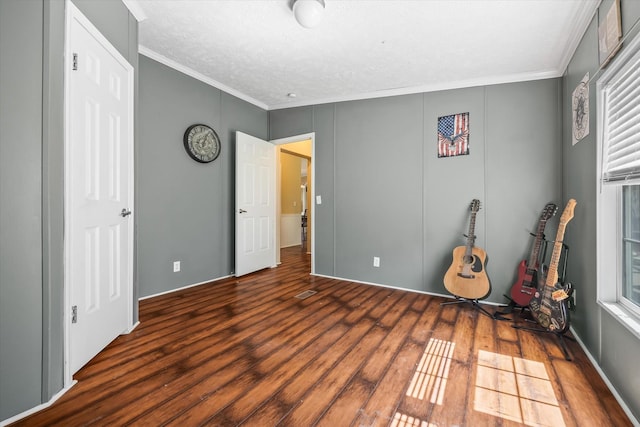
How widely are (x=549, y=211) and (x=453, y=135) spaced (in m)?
1.24

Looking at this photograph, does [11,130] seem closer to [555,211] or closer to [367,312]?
[367,312]

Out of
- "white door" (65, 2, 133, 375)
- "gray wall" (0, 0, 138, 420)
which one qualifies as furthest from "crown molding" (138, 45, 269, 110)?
"gray wall" (0, 0, 138, 420)

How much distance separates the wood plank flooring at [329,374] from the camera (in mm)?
1335

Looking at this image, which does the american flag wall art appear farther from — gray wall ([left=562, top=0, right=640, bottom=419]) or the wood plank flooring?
the wood plank flooring

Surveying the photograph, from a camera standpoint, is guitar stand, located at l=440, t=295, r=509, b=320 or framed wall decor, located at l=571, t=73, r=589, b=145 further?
guitar stand, located at l=440, t=295, r=509, b=320

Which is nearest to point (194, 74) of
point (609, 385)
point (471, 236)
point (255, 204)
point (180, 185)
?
point (180, 185)

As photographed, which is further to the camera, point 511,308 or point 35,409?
point 511,308

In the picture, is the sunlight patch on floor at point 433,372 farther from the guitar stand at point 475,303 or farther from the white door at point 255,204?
the white door at point 255,204

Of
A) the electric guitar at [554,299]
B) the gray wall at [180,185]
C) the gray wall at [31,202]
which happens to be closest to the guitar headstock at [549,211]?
the electric guitar at [554,299]

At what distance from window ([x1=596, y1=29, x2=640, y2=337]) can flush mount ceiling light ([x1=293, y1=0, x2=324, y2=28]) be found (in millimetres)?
1806

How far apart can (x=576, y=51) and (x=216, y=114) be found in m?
3.72

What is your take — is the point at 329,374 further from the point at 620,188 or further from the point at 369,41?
the point at 369,41

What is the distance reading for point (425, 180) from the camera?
3398 mm

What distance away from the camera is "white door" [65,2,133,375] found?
5.02 feet
